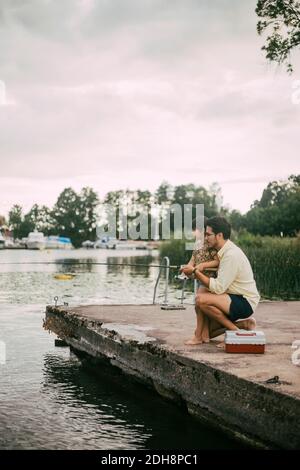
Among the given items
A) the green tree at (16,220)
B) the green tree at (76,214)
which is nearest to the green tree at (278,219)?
the green tree at (16,220)

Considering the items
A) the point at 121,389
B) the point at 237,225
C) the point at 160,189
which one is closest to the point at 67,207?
the point at 160,189

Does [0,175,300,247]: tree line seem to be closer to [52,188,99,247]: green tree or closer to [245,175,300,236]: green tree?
[52,188,99,247]: green tree

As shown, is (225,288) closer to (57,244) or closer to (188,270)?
(188,270)

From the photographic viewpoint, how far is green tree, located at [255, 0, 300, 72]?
25.7 m

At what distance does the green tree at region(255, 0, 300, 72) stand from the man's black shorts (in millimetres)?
20752

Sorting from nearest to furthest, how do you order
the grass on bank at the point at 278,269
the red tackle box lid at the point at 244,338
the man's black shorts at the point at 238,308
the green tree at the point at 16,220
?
1. the red tackle box lid at the point at 244,338
2. the man's black shorts at the point at 238,308
3. the grass on bank at the point at 278,269
4. the green tree at the point at 16,220

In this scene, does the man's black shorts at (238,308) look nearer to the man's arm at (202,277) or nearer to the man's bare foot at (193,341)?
the man's arm at (202,277)

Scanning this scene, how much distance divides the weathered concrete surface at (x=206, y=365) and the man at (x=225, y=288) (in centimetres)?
42

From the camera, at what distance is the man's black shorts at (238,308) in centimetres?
756

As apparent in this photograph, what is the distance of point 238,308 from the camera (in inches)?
299

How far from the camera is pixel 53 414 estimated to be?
25.4 feet

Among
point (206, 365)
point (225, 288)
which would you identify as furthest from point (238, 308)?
point (206, 365)
